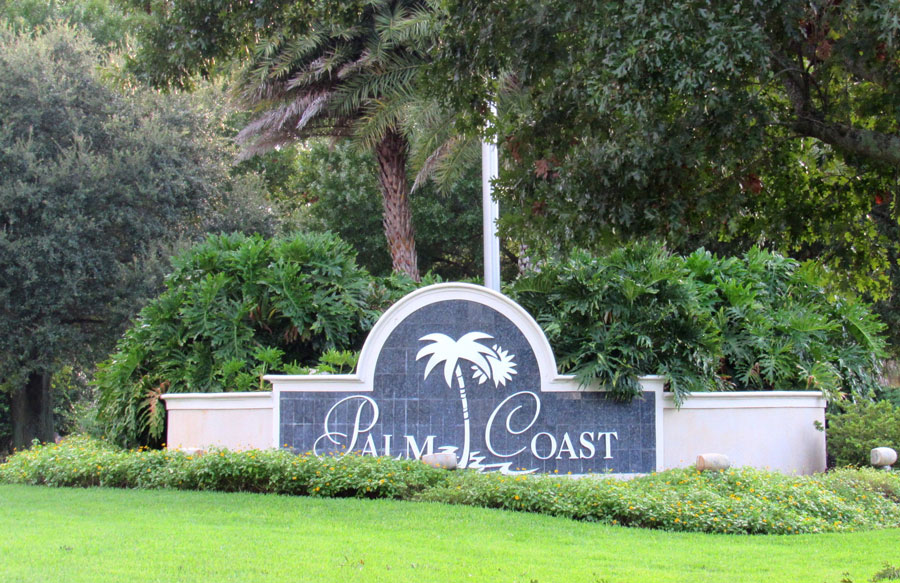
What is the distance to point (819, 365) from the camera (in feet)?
46.6

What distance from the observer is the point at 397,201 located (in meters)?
19.8

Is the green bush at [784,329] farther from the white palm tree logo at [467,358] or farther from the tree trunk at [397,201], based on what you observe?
the tree trunk at [397,201]

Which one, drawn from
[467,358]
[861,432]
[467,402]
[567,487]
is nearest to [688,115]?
[567,487]

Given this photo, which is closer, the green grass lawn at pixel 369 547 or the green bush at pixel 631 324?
the green grass lawn at pixel 369 547

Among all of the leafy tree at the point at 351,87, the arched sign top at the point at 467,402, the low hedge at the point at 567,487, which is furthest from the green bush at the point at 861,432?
the leafy tree at the point at 351,87

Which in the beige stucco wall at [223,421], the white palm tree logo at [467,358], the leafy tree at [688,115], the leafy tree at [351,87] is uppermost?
the leafy tree at [351,87]

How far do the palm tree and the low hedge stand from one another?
7458 mm

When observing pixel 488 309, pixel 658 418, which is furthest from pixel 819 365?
pixel 488 309

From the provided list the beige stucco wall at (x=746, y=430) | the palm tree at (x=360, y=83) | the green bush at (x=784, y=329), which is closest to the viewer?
the beige stucco wall at (x=746, y=430)

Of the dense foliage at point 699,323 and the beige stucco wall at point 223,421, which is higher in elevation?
the dense foliage at point 699,323

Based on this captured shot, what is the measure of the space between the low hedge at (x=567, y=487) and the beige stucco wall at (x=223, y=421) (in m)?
1.05

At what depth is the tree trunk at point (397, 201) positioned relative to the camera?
64.8ft

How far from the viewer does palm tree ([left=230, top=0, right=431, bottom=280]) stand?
1695cm

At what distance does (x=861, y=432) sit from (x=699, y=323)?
9.88 ft
